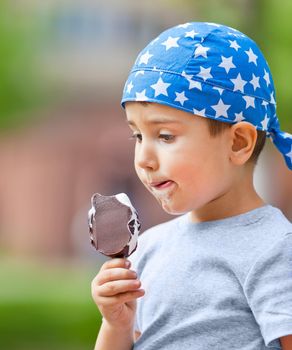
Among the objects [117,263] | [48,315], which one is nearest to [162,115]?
[117,263]

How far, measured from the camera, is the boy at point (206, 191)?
1604 millimetres

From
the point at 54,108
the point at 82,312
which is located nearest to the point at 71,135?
the point at 54,108

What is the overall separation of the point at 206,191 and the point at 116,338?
38 centimetres

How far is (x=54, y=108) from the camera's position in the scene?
7.09 meters

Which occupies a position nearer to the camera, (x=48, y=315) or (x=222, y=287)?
(x=222, y=287)

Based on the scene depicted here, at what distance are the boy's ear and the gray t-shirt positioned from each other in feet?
0.36

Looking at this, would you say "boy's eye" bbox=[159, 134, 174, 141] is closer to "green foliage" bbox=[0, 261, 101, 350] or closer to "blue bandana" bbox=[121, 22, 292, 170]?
"blue bandana" bbox=[121, 22, 292, 170]

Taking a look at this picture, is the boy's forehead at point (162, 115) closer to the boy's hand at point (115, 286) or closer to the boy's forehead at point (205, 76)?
the boy's forehead at point (205, 76)

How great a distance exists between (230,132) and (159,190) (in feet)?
0.59

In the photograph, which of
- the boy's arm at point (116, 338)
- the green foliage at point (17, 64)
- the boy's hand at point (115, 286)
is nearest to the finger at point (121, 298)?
the boy's hand at point (115, 286)

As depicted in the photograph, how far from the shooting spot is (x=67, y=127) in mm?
7273

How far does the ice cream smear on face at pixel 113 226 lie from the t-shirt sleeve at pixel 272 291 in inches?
9.4

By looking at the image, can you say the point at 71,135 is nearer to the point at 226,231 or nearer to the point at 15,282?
the point at 15,282

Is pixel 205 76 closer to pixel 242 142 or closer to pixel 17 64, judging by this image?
pixel 242 142
